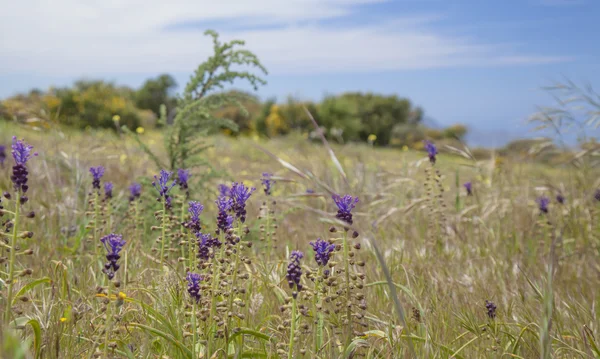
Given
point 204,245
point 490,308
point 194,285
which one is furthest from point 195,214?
point 490,308

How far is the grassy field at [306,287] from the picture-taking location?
6.48ft

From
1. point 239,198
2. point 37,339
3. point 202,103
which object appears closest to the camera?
point 37,339

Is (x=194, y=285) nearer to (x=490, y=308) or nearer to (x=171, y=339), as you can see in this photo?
(x=171, y=339)

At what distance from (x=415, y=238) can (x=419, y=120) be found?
125 feet

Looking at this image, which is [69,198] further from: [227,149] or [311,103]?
[311,103]

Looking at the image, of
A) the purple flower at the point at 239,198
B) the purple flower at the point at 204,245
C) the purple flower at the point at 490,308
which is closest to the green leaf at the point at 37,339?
the purple flower at the point at 204,245

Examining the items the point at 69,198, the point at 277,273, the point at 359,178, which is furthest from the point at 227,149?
the point at 277,273

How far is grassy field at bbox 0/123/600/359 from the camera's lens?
198 centimetres

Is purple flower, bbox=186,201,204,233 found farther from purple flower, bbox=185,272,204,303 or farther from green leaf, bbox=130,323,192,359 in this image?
green leaf, bbox=130,323,192,359

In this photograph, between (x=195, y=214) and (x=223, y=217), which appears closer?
(x=223, y=217)

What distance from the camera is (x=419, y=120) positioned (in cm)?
4122

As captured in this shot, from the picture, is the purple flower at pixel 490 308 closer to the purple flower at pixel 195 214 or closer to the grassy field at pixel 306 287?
the grassy field at pixel 306 287

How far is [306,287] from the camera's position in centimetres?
202

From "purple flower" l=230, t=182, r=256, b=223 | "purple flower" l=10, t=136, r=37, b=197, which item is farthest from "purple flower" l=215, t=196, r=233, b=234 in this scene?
"purple flower" l=10, t=136, r=37, b=197
